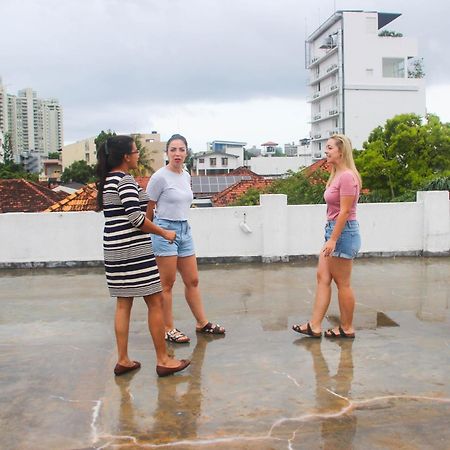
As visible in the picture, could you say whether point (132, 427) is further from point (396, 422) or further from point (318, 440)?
point (396, 422)

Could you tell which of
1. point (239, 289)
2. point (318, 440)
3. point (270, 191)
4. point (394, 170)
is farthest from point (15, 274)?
point (394, 170)

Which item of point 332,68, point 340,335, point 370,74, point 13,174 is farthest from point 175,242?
point 332,68

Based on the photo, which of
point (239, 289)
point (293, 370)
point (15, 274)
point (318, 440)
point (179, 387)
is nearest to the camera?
point (318, 440)

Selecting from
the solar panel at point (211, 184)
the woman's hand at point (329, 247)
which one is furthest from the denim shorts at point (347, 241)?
the solar panel at point (211, 184)

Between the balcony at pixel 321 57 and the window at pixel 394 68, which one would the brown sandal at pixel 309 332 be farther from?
the window at pixel 394 68

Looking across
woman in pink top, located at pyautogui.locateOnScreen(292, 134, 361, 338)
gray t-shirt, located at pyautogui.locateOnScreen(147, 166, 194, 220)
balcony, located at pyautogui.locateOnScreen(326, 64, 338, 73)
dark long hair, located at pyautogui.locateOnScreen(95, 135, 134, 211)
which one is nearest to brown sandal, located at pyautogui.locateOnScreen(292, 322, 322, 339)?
woman in pink top, located at pyautogui.locateOnScreen(292, 134, 361, 338)

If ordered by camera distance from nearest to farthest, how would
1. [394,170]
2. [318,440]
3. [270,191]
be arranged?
1. [318,440]
2. [270,191]
3. [394,170]

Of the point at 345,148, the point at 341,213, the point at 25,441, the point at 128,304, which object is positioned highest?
the point at 345,148

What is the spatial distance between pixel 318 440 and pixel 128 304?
1.57 metres

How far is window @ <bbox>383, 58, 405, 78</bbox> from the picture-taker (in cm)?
6681

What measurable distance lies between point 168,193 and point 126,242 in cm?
88

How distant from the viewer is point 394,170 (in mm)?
15227

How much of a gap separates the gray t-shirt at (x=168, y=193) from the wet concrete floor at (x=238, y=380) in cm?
102

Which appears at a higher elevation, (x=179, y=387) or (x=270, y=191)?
(x=270, y=191)
